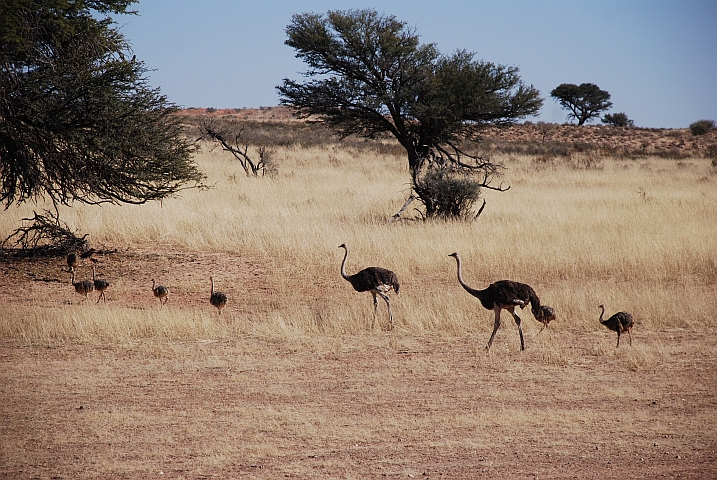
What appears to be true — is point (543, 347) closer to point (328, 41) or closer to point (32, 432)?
point (32, 432)

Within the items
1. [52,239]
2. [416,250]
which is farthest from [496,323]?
[52,239]

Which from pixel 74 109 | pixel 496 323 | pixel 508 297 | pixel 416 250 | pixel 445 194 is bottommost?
pixel 496 323

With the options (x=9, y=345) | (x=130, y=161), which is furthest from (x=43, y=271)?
(x=9, y=345)

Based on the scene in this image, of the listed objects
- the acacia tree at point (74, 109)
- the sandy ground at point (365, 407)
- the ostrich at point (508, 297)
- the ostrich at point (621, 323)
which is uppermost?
the acacia tree at point (74, 109)

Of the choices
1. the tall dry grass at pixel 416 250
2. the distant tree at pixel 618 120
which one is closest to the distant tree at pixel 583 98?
the distant tree at pixel 618 120

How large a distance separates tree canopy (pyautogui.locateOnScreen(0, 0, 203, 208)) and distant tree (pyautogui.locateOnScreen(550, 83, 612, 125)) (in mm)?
66255

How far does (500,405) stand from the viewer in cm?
653

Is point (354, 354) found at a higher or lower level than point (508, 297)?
lower

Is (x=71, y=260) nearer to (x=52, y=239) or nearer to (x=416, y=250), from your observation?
(x=52, y=239)

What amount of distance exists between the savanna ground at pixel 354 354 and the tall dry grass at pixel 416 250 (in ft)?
0.20

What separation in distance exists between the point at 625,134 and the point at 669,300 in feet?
177

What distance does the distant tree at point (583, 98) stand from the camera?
7225cm

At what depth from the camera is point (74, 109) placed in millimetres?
11906

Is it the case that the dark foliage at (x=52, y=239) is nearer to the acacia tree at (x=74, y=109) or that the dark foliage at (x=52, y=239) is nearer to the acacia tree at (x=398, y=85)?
the acacia tree at (x=74, y=109)
